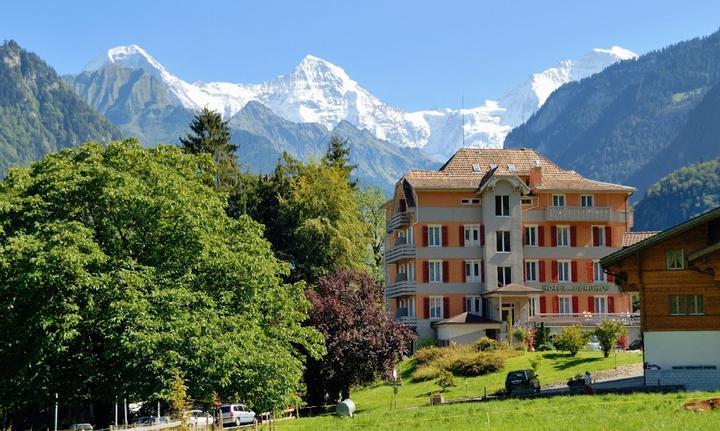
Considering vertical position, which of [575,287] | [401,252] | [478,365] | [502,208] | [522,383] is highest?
[502,208]

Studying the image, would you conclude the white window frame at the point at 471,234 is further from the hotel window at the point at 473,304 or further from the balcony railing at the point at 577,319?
the balcony railing at the point at 577,319

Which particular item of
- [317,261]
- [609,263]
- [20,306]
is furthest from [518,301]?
[20,306]

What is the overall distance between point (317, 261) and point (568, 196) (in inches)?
834

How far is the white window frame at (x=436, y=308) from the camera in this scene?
81375 millimetres

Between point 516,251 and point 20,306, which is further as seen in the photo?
point 516,251

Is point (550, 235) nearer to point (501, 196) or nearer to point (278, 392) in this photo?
point (501, 196)

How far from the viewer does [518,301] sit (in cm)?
7981

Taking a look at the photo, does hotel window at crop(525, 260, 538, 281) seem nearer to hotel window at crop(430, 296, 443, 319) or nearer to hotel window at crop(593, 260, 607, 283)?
hotel window at crop(593, 260, 607, 283)

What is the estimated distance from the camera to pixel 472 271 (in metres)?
82.1

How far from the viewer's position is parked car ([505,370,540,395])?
49.9 meters

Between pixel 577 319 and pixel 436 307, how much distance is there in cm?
1100

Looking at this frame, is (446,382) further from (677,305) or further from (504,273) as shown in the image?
(504,273)

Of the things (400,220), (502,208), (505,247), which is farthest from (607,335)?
(400,220)

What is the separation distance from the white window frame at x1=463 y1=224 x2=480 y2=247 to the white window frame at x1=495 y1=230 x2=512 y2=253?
1.52 meters
